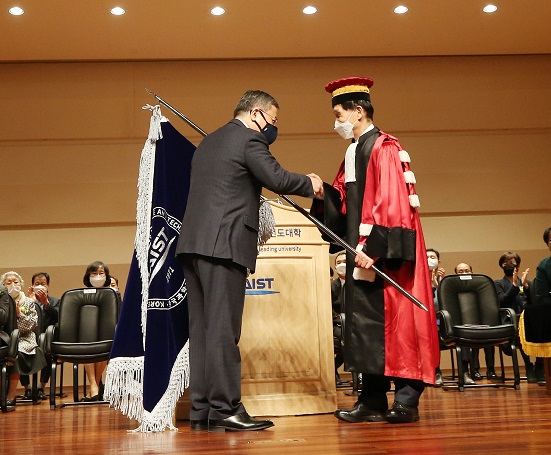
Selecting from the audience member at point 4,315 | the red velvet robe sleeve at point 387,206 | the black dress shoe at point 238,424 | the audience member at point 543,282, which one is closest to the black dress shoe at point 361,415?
the black dress shoe at point 238,424

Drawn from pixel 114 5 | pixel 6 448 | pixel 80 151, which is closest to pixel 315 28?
pixel 114 5

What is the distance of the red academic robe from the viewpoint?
3373 millimetres

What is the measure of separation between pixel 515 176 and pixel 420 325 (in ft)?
20.4

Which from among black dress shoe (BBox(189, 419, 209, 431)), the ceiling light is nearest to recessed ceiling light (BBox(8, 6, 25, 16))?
the ceiling light

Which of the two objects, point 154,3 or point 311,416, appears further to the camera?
point 154,3

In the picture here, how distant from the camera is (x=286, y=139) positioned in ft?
29.5

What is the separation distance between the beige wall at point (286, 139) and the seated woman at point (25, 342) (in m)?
2.31

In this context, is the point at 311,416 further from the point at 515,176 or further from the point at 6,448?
the point at 515,176

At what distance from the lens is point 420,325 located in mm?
3424

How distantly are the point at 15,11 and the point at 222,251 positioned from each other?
5384mm

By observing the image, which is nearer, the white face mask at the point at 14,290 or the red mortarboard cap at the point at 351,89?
the red mortarboard cap at the point at 351,89

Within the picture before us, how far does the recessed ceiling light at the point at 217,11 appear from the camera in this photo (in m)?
7.57

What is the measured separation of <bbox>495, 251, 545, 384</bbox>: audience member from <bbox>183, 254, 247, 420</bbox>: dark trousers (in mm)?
4018

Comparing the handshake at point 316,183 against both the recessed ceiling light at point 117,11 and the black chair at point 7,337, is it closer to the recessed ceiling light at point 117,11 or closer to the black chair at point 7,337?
the black chair at point 7,337
